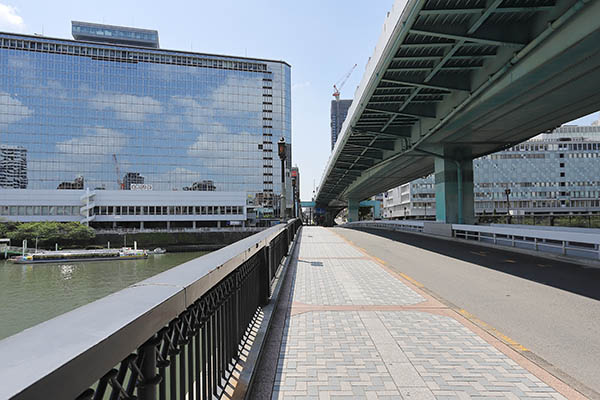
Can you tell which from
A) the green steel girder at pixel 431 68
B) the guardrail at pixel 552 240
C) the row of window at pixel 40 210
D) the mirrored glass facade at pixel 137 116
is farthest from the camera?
the mirrored glass facade at pixel 137 116

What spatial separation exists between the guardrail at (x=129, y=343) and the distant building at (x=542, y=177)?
9809cm

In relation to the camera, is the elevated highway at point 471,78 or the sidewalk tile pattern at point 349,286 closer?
the sidewalk tile pattern at point 349,286

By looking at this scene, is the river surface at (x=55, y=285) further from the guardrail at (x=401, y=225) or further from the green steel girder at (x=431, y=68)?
the guardrail at (x=401, y=225)

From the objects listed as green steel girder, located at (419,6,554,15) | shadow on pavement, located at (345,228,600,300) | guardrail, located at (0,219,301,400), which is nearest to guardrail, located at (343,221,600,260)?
shadow on pavement, located at (345,228,600,300)

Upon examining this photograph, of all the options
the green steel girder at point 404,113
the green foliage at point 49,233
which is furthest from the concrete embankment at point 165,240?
the green steel girder at point 404,113

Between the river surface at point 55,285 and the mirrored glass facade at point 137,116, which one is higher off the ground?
the mirrored glass facade at point 137,116

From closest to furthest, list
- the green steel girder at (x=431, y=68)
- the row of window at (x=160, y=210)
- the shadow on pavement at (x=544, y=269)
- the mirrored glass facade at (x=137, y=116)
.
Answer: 1. the shadow on pavement at (x=544, y=269)
2. the green steel girder at (x=431, y=68)
3. the row of window at (x=160, y=210)
4. the mirrored glass facade at (x=137, y=116)

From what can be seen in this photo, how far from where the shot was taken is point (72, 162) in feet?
305

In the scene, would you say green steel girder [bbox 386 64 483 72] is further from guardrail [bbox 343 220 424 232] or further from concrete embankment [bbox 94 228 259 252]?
concrete embankment [bbox 94 228 259 252]

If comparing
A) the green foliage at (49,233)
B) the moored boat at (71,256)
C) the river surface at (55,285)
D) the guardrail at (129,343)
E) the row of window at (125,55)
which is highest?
the row of window at (125,55)

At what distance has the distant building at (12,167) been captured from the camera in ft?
287

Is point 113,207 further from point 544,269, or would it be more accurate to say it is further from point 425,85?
point 544,269

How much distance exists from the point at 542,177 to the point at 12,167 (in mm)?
141533

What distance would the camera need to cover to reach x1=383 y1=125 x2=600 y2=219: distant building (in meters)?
89.6
